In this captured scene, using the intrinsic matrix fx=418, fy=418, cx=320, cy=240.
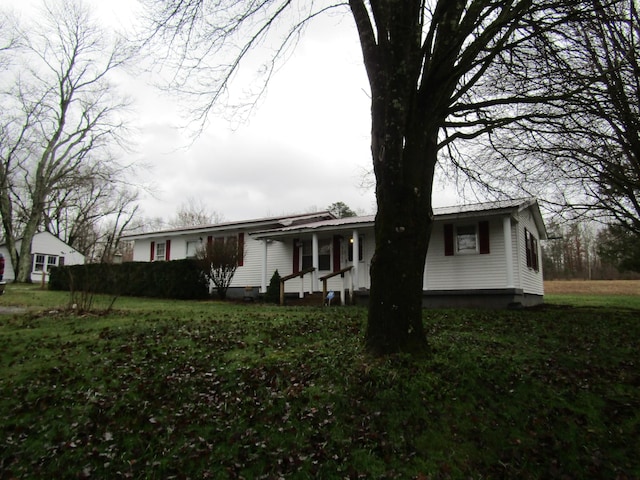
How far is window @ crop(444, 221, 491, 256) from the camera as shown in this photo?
1358 centimetres

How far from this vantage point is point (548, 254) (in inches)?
1832

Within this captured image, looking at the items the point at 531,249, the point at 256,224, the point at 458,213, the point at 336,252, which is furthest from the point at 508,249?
the point at 256,224

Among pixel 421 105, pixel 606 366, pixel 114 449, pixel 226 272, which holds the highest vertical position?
pixel 421 105

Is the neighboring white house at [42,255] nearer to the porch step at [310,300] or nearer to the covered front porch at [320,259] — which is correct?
Answer: the covered front porch at [320,259]

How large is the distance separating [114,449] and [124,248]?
51.3 metres

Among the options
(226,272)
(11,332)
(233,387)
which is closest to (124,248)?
(226,272)

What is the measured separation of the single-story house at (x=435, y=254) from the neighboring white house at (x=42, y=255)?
64.2 ft

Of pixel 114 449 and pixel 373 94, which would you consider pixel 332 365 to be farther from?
pixel 373 94

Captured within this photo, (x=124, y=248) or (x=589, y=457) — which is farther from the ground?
(x=124, y=248)

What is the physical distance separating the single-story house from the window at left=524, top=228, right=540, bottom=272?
1.5 inches

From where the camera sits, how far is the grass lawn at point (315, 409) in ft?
11.7

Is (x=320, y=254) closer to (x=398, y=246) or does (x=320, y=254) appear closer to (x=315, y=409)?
(x=398, y=246)

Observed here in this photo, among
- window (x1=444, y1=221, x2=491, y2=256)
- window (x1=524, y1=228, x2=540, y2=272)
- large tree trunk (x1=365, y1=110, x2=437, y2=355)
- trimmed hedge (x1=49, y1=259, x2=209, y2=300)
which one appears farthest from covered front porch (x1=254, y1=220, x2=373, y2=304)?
large tree trunk (x1=365, y1=110, x2=437, y2=355)

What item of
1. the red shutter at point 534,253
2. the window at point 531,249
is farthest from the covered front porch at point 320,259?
the red shutter at point 534,253
